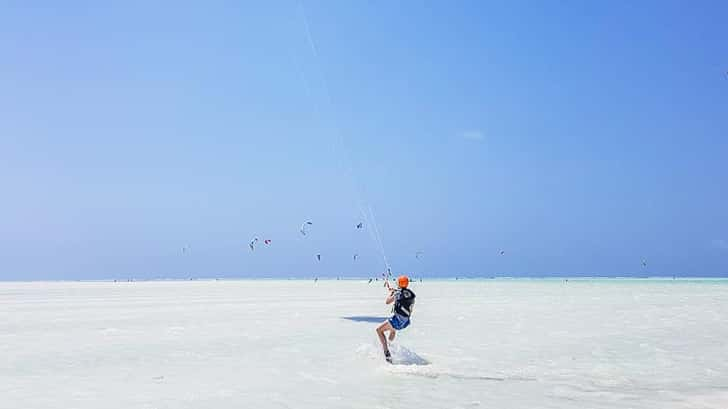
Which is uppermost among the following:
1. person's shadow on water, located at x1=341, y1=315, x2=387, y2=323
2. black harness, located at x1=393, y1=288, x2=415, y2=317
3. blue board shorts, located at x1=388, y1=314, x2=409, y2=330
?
black harness, located at x1=393, y1=288, x2=415, y2=317

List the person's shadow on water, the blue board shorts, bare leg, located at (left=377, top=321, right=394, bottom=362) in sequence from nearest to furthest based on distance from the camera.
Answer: bare leg, located at (left=377, top=321, right=394, bottom=362)
the blue board shorts
the person's shadow on water

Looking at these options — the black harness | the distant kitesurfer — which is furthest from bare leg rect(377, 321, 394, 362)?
the black harness

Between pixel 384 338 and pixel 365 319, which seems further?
pixel 365 319

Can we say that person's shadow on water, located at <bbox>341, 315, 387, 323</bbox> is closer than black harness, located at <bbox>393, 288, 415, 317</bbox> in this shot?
No

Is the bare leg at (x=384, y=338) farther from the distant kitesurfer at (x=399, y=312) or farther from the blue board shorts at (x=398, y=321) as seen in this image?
the blue board shorts at (x=398, y=321)

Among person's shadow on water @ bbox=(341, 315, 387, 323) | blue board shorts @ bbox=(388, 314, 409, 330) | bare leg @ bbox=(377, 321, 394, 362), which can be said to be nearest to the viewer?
bare leg @ bbox=(377, 321, 394, 362)

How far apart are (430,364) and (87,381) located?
7576mm

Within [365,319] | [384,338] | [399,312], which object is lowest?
[365,319]

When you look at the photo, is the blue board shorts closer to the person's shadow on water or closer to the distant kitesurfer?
the distant kitesurfer

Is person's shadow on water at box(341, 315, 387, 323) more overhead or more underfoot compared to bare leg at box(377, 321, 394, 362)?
more underfoot

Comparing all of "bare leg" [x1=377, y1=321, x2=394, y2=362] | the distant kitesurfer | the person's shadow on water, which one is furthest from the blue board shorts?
the person's shadow on water

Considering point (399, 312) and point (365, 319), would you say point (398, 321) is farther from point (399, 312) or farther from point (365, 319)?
point (365, 319)

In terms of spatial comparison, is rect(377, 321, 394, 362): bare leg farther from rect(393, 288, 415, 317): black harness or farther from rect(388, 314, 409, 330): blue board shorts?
rect(393, 288, 415, 317): black harness

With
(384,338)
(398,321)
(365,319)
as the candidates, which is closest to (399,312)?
(398,321)
